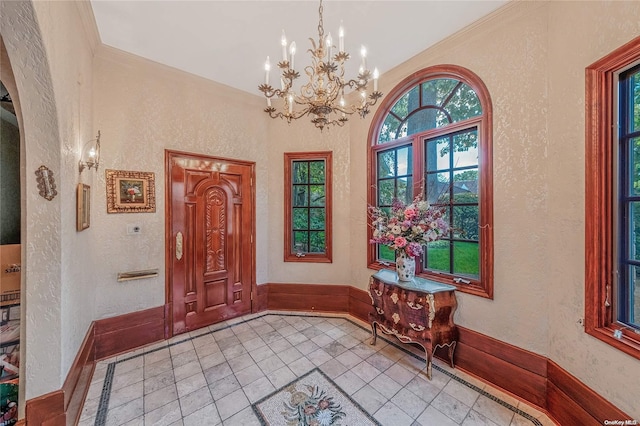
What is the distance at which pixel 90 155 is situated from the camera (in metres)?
2.10

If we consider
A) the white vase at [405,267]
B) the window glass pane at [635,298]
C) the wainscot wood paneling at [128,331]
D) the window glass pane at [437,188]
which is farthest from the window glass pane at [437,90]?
the wainscot wood paneling at [128,331]

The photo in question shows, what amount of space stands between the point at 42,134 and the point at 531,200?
3.34 meters

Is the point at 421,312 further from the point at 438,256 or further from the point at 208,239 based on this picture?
the point at 208,239

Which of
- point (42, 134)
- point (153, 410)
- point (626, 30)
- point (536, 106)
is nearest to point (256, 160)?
point (42, 134)

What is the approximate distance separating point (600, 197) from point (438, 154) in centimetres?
128

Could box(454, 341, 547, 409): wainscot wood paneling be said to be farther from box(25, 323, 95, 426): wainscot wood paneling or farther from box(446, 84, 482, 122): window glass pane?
box(25, 323, 95, 426): wainscot wood paneling

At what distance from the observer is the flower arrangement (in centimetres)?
227

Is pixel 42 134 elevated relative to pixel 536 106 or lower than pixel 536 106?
lower

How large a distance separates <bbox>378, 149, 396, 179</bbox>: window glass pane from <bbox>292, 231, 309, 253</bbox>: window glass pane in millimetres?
1351

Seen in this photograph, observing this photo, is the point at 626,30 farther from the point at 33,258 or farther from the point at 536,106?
the point at 33,258

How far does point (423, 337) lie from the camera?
2.16 meters

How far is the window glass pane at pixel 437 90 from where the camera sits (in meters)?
2.49

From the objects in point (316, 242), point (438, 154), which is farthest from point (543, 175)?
point (316, 242)

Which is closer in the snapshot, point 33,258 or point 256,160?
point 33,258
